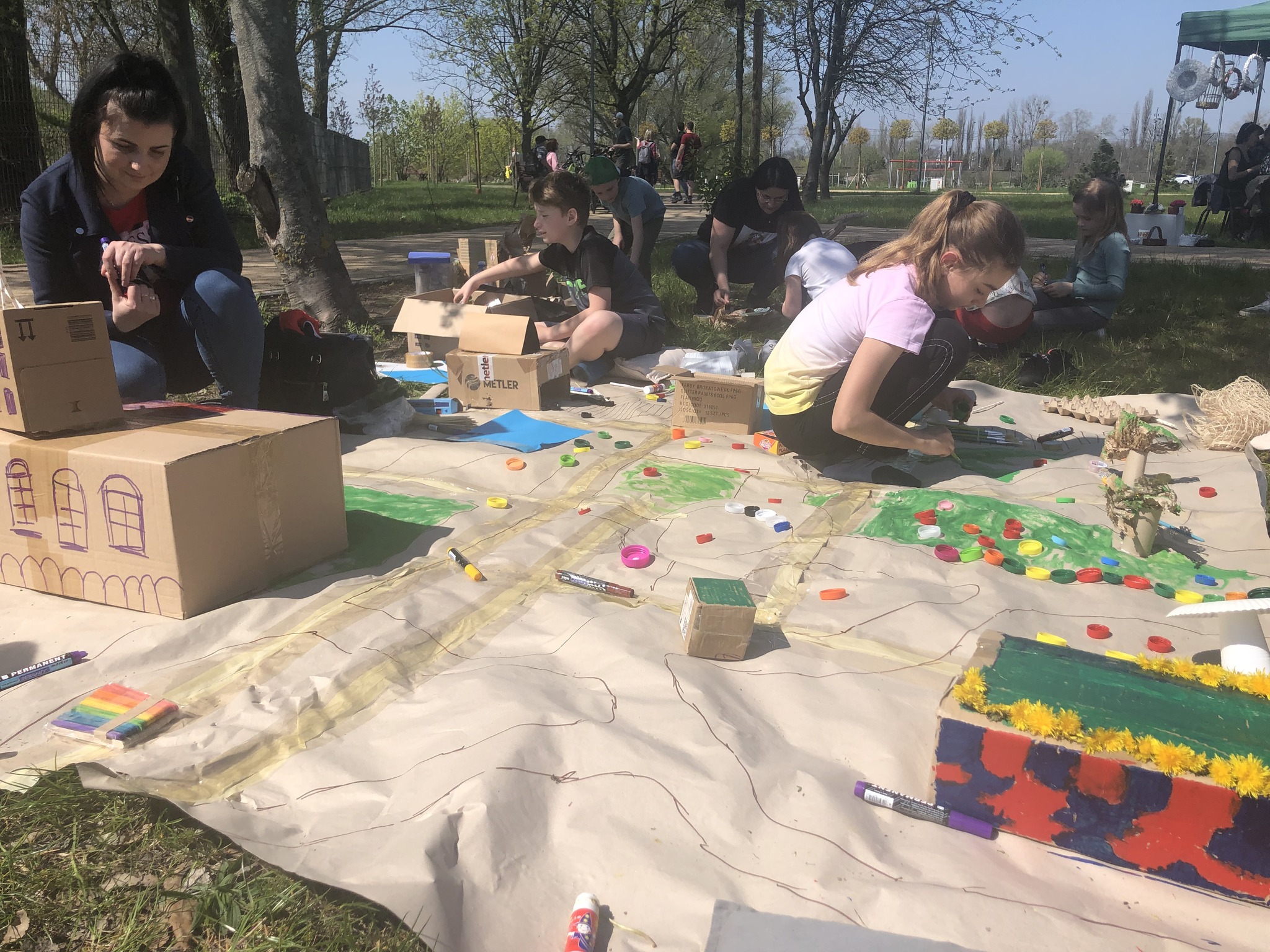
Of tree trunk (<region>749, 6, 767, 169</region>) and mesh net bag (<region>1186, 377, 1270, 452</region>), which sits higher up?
tree trunk (<region>749, 6, 767, 169</region>)

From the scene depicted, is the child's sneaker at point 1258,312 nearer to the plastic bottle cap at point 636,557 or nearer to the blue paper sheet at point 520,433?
the blue paper sheet at point 520,433

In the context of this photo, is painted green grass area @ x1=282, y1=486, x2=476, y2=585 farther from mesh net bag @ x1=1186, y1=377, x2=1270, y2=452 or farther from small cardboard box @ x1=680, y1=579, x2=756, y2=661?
mesh net bag @ x1=1186, y1=377, x2=1270, y2=452

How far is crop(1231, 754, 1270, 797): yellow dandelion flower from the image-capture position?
4.38 feet

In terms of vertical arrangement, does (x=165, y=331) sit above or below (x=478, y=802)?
above

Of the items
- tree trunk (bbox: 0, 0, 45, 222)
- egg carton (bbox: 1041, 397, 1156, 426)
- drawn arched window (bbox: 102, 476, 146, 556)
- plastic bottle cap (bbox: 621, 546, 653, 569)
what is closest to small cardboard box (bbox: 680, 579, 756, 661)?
plastic bottle cap (bbox: 621, 546, 653, 569)

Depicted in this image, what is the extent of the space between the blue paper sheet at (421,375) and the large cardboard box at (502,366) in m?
0.55

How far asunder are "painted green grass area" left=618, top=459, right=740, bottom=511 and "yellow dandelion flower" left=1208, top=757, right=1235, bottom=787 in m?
1.79

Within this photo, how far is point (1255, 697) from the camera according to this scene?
1.59m

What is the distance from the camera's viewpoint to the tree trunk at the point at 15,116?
9.50 meters

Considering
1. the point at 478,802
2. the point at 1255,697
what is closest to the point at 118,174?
the point at 478,802

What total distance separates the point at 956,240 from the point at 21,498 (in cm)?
273

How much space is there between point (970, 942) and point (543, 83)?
2568 centimetres

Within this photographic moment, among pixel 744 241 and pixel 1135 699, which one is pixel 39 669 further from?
pixel 744 241

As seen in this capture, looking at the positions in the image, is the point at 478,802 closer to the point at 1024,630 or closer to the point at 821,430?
the point at 1024,630
